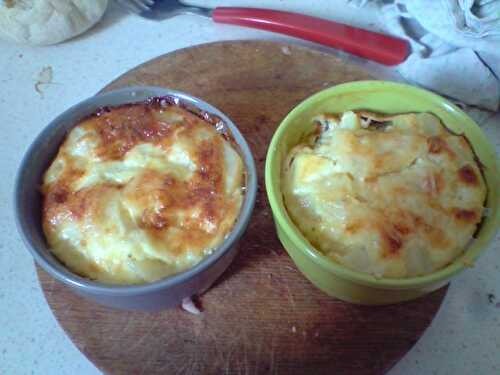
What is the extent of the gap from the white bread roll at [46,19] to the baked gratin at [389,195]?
0.71m

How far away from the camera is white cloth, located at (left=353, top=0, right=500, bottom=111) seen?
1124 mm

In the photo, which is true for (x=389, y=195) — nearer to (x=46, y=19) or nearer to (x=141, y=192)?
(x=141, y=192)

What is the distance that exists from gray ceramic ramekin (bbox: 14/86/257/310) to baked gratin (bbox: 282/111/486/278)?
10 centimetres

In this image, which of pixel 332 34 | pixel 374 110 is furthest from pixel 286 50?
pixel 374 110

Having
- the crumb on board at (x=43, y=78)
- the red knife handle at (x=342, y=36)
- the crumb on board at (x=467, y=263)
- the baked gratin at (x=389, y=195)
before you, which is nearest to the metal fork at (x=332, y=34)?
the red knife handle at (x=342, y=36)

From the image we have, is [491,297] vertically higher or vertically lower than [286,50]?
lower

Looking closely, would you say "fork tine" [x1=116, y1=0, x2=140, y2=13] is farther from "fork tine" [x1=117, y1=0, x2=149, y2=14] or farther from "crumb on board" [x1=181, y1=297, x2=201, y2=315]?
"crumb on board" [x1=181, y1=297, x2=201, y2=315]

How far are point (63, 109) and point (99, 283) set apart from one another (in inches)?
24.6

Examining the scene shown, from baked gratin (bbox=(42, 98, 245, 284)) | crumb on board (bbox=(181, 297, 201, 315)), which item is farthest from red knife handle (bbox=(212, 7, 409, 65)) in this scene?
crumb on board (bbox=(181, 297, 201, 315))

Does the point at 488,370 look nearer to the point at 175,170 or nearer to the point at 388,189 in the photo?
the point at 388,189

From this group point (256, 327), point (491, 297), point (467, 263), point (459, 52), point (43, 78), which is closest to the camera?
point (467, 263)

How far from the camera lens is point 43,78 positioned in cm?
126

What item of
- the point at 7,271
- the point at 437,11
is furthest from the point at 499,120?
the point at 7,271

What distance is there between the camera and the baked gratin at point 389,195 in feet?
2.43
